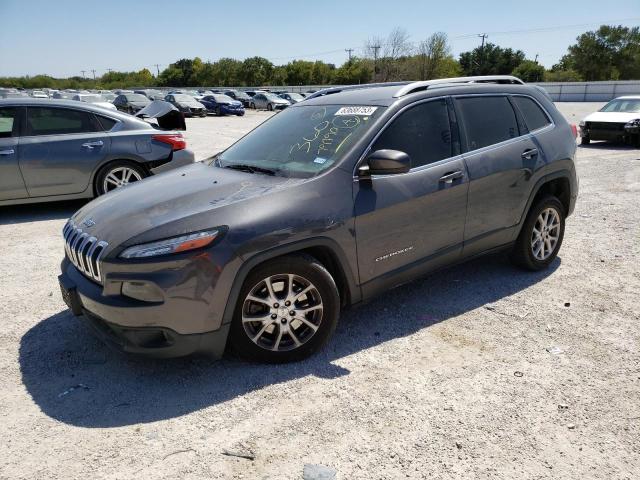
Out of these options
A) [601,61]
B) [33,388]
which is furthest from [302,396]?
[601,61]

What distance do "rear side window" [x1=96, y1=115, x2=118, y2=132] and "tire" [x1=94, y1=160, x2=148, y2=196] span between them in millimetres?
517

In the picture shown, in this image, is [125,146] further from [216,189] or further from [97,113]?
[216,189]

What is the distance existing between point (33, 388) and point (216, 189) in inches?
64.9

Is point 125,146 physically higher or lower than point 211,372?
higher

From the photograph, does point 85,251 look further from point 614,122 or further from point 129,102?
point 129,102

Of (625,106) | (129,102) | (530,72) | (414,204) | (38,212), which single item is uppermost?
(530,72)

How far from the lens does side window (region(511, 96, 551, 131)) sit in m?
4.55

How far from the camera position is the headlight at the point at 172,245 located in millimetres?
2795

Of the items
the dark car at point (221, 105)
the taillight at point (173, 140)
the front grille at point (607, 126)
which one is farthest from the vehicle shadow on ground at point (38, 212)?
the dark car at point (221, 105)

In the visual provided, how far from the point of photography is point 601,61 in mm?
84500

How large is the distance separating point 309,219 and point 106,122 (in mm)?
5385

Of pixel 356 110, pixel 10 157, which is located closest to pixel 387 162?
pixel 356 110

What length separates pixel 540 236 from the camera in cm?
471

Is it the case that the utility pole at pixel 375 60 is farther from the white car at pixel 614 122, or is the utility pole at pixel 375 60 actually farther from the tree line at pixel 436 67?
the white car at pixel 614 122
